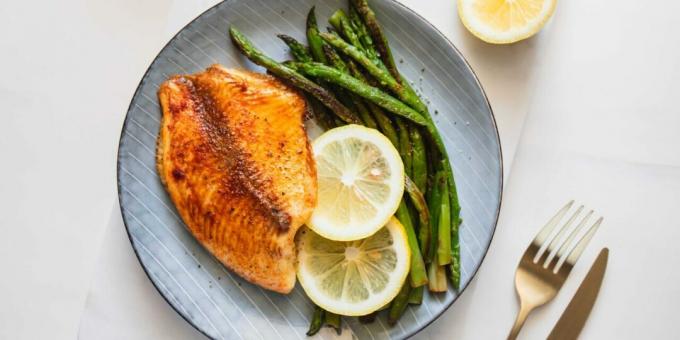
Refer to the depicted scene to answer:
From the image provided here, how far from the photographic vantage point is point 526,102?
3.68 meters

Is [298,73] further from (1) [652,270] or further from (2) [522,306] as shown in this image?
(1) [652,270]

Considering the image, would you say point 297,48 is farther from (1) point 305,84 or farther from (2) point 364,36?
(2) point 364,36

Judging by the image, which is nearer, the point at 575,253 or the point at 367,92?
the point at 367,92

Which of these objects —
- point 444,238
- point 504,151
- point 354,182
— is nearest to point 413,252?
point 444,238

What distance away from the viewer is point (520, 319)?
11.7 ft

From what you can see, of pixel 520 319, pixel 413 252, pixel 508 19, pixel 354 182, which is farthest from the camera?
pixel 520 319

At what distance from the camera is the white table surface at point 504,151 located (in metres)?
3.65

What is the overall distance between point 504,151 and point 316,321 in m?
1.44

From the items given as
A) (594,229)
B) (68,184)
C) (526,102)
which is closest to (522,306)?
(594,229)

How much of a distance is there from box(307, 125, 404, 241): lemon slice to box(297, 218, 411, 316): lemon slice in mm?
129

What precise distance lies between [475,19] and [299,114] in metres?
1.10

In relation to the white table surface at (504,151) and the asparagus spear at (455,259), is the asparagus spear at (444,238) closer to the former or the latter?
the asparagus spear at (455,259)

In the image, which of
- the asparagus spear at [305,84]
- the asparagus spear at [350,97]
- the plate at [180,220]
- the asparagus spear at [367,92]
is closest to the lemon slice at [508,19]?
the plate at [180,220]

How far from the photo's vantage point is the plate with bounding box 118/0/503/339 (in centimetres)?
340
